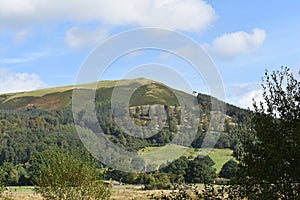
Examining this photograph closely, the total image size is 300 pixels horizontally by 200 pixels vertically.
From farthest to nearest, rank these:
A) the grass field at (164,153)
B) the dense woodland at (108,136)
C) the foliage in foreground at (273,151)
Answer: the grass field at (164,153), the dense woodland at (108,136), the foliage in foreground at (273,151)

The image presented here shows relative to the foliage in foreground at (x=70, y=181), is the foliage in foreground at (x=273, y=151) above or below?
above

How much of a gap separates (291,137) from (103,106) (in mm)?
130300

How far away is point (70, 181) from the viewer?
37.3 m

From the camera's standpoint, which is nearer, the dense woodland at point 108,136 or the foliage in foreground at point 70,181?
the foliage in foreground at point 70,181

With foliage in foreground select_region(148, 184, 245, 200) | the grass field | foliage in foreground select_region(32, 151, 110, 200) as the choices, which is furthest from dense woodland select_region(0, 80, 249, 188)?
foliage in foreground select_region(32, 151, 110, 200)

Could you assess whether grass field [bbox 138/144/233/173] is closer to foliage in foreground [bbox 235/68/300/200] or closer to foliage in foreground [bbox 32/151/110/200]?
foliage in foreground [bbox 32/151/110/200]

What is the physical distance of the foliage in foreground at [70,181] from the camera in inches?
1395

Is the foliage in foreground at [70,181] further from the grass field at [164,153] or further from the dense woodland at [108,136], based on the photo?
the grass field at [164,153]

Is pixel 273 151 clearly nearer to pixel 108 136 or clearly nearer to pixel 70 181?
pixel 70 181

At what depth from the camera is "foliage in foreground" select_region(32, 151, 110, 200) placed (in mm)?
35438

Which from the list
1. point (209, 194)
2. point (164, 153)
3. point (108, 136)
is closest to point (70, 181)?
point (209, 194)

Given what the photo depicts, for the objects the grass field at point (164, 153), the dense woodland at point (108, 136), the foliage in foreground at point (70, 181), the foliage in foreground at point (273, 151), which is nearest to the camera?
the foliage in foreground at point (273, 151)

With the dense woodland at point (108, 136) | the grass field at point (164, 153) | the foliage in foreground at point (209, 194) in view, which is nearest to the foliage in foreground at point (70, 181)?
the dense woodland at point (108, 136)

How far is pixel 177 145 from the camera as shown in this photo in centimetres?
6769
